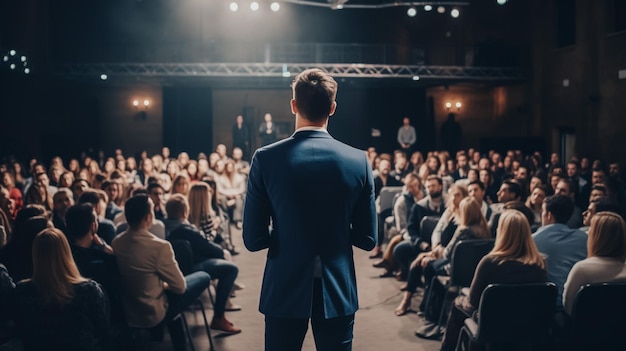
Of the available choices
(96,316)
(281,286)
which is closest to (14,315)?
(96,316)

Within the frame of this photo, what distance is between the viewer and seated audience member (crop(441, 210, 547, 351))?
423 cm

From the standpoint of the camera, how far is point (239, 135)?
18.9 m

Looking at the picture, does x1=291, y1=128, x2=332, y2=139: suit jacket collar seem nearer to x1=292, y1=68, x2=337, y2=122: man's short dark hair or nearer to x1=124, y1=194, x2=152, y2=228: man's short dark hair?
x1=292, y1=68, x2=337, y2=122: man's short dark hair

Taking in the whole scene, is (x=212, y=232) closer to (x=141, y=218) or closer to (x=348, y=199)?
(x=141, y=218)

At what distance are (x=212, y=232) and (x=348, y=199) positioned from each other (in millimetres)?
4863

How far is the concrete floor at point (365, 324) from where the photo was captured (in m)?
5.59

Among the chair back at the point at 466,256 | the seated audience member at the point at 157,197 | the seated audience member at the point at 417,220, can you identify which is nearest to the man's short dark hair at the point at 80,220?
the seated audience member at the point at 157,197

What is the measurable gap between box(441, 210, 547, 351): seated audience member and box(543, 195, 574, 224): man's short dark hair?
2.43ft

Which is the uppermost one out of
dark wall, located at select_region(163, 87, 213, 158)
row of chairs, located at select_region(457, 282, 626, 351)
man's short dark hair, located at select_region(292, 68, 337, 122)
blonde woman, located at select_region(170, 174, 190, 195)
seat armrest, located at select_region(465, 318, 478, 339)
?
dark wall, located at select_region(163, 87, 213, 158)

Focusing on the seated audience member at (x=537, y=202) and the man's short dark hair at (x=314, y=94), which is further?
the seated audience member at (x=537, y=202)

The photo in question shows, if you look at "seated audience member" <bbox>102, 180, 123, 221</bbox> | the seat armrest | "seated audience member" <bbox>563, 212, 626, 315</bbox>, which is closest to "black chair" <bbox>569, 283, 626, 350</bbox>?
"seated audience member" <bbox>563, 212, 626, 315</bbox>

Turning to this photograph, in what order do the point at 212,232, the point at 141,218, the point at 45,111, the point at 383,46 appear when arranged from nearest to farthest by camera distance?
the point at 141,218
the point at 212,232
the point at 45,111
the point at 383,46

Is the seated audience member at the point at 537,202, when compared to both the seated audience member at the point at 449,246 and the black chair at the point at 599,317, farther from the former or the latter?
the black chair at the point at 599,317

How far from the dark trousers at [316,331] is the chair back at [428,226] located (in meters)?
4.96
